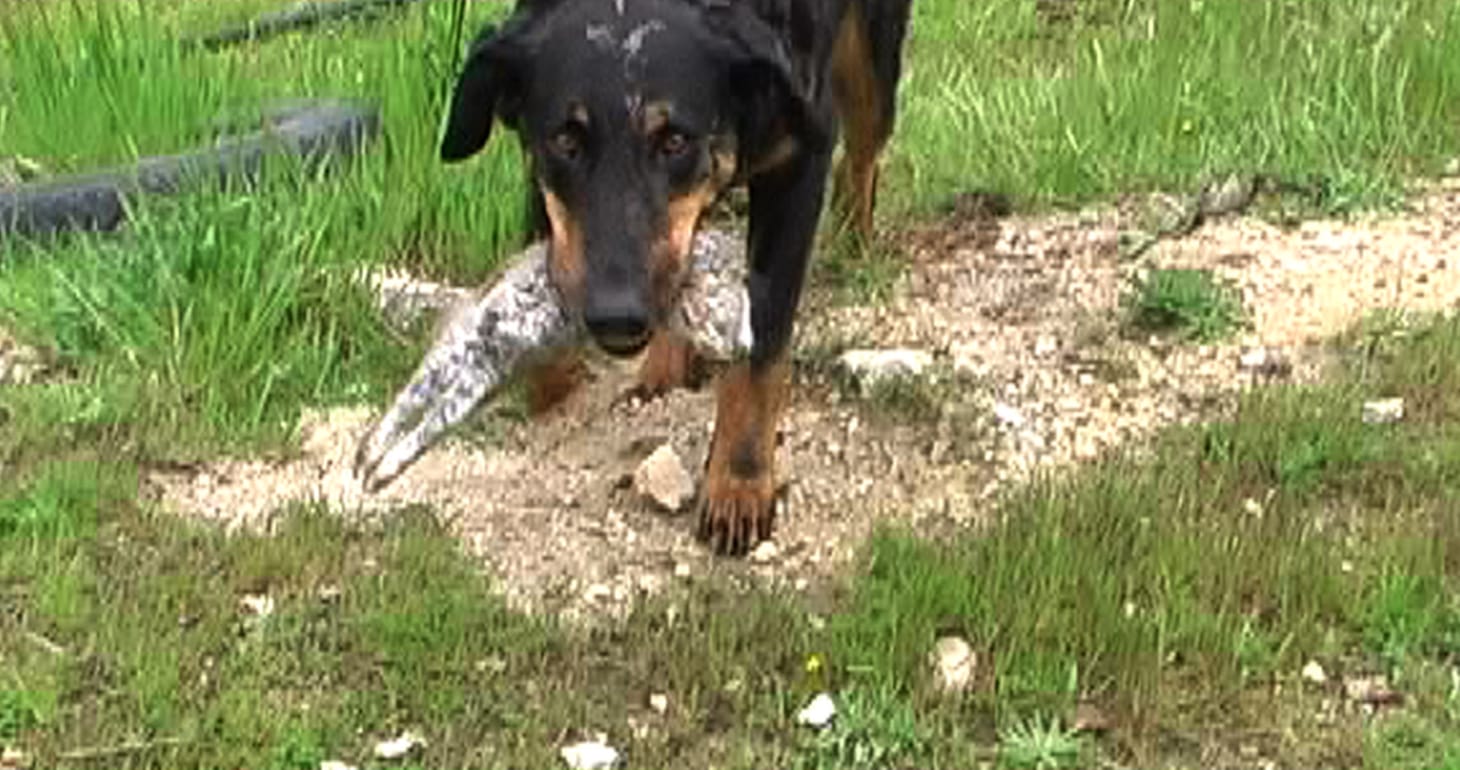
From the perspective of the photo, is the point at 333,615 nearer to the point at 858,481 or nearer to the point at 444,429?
the point at 444,429

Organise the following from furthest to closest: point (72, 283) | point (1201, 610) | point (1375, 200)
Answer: point (1375, 200) < point (72, 283) < point (1201, 610)

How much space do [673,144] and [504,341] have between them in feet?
1.54

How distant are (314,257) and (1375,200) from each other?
8.47ft

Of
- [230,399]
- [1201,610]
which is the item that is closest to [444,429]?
[230,399]

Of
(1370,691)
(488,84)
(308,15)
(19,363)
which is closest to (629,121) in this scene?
(488,84)

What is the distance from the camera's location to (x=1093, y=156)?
268 inches

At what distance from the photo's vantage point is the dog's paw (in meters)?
5.01

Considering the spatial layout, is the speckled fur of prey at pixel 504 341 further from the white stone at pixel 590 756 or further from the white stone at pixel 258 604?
the white stone at pixel 590 756

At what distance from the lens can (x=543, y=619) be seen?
469 cm

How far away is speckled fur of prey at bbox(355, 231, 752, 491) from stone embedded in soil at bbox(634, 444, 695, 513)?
49 centimetres

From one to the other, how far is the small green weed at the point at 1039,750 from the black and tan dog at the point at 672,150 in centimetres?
83

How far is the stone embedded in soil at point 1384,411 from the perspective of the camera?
5434 mm

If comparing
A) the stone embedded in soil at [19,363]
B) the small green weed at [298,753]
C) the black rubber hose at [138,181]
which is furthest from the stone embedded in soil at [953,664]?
the black rubber hose at [138,181]

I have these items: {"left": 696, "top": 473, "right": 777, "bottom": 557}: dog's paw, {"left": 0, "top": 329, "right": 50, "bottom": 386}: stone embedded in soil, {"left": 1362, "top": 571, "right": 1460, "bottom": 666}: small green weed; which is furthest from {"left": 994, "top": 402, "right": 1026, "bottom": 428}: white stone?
{"left": 0, "top": 329, "right": 50, "bottom": 386}: stone embedded in soil
